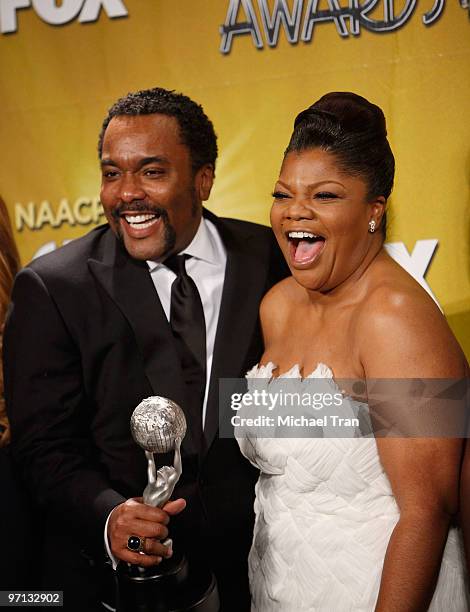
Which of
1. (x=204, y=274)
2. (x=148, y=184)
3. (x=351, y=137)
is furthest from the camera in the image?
(x=204, y=274)

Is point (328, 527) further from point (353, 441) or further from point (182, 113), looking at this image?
point (182, 113)

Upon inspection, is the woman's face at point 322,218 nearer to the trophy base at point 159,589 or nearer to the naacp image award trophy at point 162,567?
the naacp image award trophy at point 162,567

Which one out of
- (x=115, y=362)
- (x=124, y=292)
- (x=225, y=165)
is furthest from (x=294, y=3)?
(x=115, y=362)

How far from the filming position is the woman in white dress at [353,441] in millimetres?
1765

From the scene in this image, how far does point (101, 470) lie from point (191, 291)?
1.74 ft

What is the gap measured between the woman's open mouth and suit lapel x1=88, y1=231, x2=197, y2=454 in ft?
1.43

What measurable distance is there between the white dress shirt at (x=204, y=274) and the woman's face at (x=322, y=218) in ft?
1.22

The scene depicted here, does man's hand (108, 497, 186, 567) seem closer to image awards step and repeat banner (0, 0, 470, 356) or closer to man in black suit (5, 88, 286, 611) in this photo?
man in black suit (5, 88, 286, 611)

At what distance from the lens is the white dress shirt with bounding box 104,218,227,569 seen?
2.28 meters

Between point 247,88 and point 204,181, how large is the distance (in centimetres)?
30

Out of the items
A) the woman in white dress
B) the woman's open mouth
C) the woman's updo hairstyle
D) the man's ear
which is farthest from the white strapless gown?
the man's ear

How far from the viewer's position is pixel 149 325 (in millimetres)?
2213

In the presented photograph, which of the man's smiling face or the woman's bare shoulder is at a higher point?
the man's smiling face

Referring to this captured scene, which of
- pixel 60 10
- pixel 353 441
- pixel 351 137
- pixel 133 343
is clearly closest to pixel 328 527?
pixel 353 441
